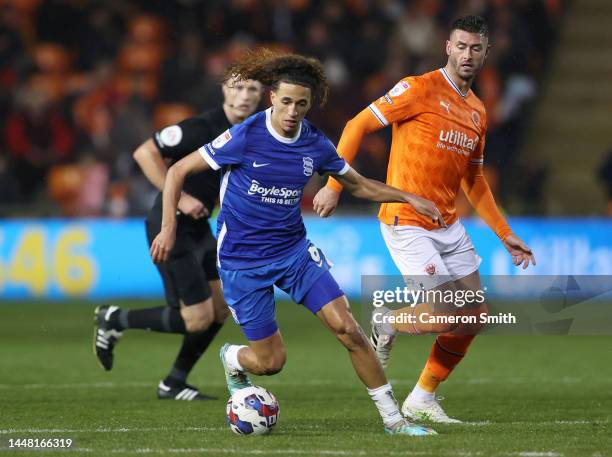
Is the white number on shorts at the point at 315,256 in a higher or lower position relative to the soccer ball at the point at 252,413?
higher

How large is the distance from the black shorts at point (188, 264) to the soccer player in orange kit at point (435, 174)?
5.15 feet

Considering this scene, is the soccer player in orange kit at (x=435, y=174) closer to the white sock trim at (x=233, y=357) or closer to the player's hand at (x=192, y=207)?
the white sock trim at (x=233, y=357)

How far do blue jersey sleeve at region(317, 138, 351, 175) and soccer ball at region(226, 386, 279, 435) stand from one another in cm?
132

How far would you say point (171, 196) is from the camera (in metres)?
6.93

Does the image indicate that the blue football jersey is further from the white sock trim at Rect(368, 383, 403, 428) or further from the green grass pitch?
the green grass pitch

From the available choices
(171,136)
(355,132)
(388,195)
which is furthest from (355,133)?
(171,136)

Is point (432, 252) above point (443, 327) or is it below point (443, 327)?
above

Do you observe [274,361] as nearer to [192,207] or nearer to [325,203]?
[325,203]

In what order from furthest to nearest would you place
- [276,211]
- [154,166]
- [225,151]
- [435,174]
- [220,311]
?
[220,311]
[154,166]
[435,174]
[276,211]
[225,151]

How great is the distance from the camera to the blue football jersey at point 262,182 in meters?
6.86

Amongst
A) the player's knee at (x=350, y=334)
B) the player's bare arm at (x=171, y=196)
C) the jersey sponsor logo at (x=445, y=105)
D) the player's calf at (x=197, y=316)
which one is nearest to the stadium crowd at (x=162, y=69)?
the player's calf at (x=197, y=316)

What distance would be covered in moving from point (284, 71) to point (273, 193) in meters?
0.68

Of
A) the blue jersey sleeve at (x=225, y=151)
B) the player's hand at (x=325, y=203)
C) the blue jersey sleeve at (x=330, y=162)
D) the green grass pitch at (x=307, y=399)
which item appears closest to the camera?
the green grass pitch at (x=307, y=399)

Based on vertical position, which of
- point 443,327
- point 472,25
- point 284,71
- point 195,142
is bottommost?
point 443,327
